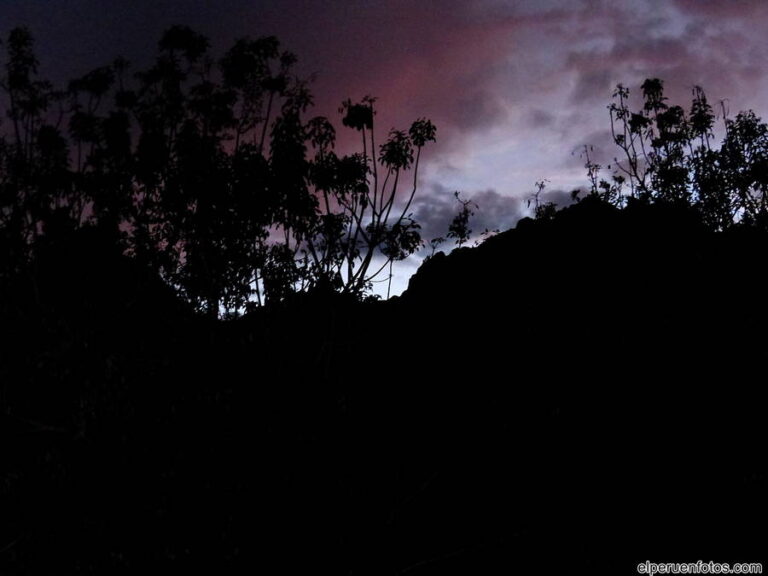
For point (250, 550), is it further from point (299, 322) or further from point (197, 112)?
point (197, 112)

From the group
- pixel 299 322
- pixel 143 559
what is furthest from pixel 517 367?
pixel 143 559

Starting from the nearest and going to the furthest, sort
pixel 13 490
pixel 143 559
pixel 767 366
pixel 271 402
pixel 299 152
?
pixel 143 559 < pixel 13 490 < pixel 271 402 < pixel 767 366 < pixel 299 152

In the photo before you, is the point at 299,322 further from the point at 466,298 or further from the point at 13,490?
the point at 13,490

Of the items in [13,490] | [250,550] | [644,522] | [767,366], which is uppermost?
[767,366]

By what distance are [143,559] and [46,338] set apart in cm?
1074

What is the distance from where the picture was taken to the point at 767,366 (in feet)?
53.4

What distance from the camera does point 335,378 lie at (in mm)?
17609

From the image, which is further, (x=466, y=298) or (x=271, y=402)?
(x=466, y=298)

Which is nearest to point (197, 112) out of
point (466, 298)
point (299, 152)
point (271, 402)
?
point (299, 152)

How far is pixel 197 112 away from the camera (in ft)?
78.7

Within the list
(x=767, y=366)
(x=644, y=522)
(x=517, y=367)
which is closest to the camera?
(x=644, y=522)

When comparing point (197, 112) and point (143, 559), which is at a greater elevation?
point (197, 112)

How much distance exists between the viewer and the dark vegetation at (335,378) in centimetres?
997

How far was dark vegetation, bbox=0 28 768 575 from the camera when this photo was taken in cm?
997
